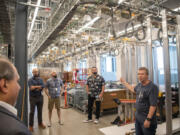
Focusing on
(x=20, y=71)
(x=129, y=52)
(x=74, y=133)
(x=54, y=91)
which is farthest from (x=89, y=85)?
(x=20, y=71)

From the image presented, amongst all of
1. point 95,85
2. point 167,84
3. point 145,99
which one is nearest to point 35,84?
point 95,85

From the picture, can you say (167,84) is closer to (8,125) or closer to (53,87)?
(53,87)

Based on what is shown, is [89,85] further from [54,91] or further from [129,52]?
[129,52]

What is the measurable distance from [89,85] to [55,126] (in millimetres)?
1531

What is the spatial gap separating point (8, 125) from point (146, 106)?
1.93m

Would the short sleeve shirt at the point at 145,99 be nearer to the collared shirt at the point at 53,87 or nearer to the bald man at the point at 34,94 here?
the collared shirt at the point at 53,87

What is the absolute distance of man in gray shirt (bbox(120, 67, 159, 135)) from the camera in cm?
190

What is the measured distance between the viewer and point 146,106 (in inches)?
79.1

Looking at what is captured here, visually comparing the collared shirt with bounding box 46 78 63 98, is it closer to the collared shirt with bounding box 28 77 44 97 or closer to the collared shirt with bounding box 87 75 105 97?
the collared shirt with bounding box 28 77 44 97

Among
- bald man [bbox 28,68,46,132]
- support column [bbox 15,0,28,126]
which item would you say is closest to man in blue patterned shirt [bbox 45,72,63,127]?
bald man [bbox 28,68,46,132]

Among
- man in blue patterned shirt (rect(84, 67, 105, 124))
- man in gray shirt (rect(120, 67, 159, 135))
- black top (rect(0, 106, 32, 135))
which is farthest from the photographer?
man in blue patterned shirt (rect(84, 67, 105, 124))

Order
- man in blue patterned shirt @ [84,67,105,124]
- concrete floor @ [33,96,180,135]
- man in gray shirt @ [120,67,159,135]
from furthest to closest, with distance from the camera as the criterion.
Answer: man in blue patterned shirt @ [84,67,105,124]
concrete floor @ [33,96,180,135]
man in gray shirt @ [120,67,159,135]

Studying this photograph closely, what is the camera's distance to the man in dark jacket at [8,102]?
1.79ft

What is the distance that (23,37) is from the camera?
9.83 ft
